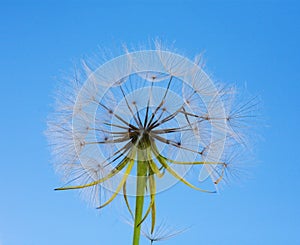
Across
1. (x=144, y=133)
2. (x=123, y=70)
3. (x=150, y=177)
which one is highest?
Result: (x=123, y=70)

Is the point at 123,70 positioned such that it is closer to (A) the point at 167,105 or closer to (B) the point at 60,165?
(A) the point at 167,105

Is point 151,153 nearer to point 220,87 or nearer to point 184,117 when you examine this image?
point 184,117

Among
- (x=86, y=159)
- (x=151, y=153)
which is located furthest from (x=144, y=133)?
(x=86, y=159)

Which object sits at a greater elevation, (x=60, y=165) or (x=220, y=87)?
(x=220, y=87)

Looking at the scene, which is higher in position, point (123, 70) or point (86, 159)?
point (123, 70)

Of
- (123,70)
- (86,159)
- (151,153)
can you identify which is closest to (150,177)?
(151,153)

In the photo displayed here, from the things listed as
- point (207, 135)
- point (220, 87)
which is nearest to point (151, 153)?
point (207, 135)

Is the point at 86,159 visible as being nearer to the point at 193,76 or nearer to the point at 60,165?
the point at 60,165
